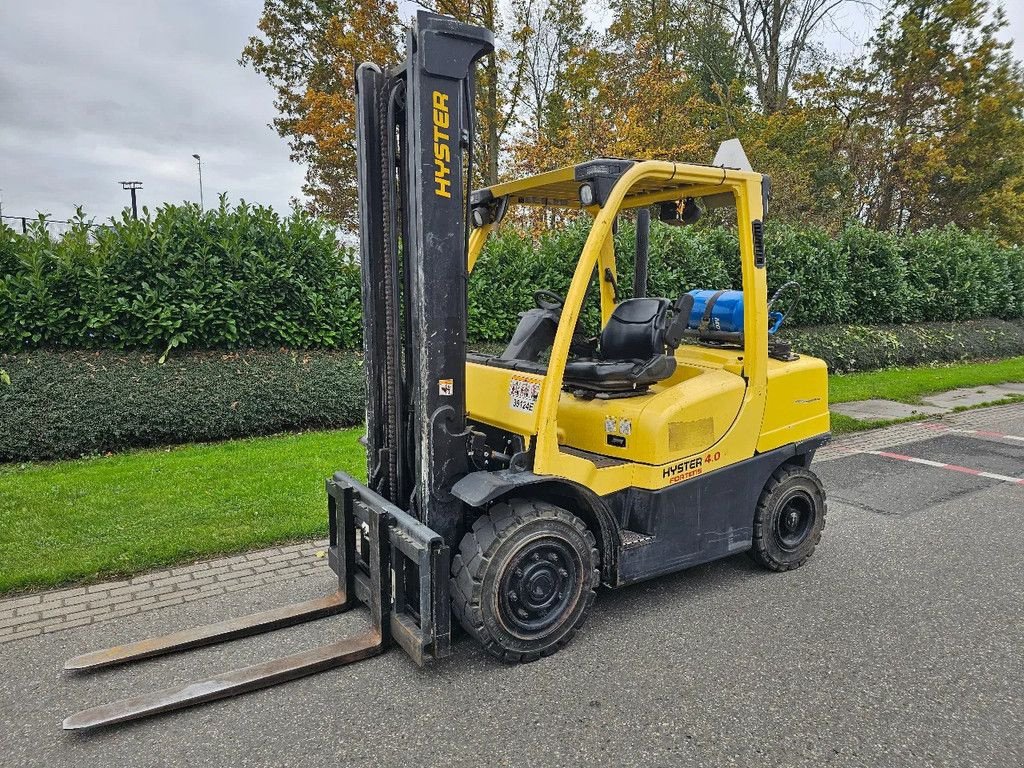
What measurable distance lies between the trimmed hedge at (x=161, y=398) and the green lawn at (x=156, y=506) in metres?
0.26

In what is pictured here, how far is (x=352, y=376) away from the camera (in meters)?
8.79

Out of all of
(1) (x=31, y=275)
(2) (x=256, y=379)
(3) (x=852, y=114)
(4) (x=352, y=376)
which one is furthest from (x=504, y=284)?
(3) (x=852, y=114)

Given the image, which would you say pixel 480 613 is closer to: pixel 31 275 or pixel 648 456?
pixel 648 456

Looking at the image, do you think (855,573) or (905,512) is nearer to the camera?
(855,573)

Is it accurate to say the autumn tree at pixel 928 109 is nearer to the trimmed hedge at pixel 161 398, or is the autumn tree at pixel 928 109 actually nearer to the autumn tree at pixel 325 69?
the autumn tree at pixel 325 69

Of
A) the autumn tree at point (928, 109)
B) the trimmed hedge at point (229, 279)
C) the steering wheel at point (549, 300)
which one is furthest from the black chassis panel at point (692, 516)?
the autumn tree at point (928, 109)

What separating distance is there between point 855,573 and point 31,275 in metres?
8.16

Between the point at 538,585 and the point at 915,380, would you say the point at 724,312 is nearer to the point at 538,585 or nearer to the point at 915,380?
the point at 538,585

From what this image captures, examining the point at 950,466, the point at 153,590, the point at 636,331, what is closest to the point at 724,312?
the point at 636,331

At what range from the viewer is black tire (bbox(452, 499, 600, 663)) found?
3479mm

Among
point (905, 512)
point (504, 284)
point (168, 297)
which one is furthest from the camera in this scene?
point (504, 284)

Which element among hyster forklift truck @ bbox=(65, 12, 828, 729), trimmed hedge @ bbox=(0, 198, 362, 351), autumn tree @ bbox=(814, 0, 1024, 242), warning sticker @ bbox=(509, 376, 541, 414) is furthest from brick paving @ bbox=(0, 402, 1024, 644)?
autumn tree @ bbox=(814, 0, 1024, 242)

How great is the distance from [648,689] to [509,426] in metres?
1.50

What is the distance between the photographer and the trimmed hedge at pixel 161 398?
7.20 metres
